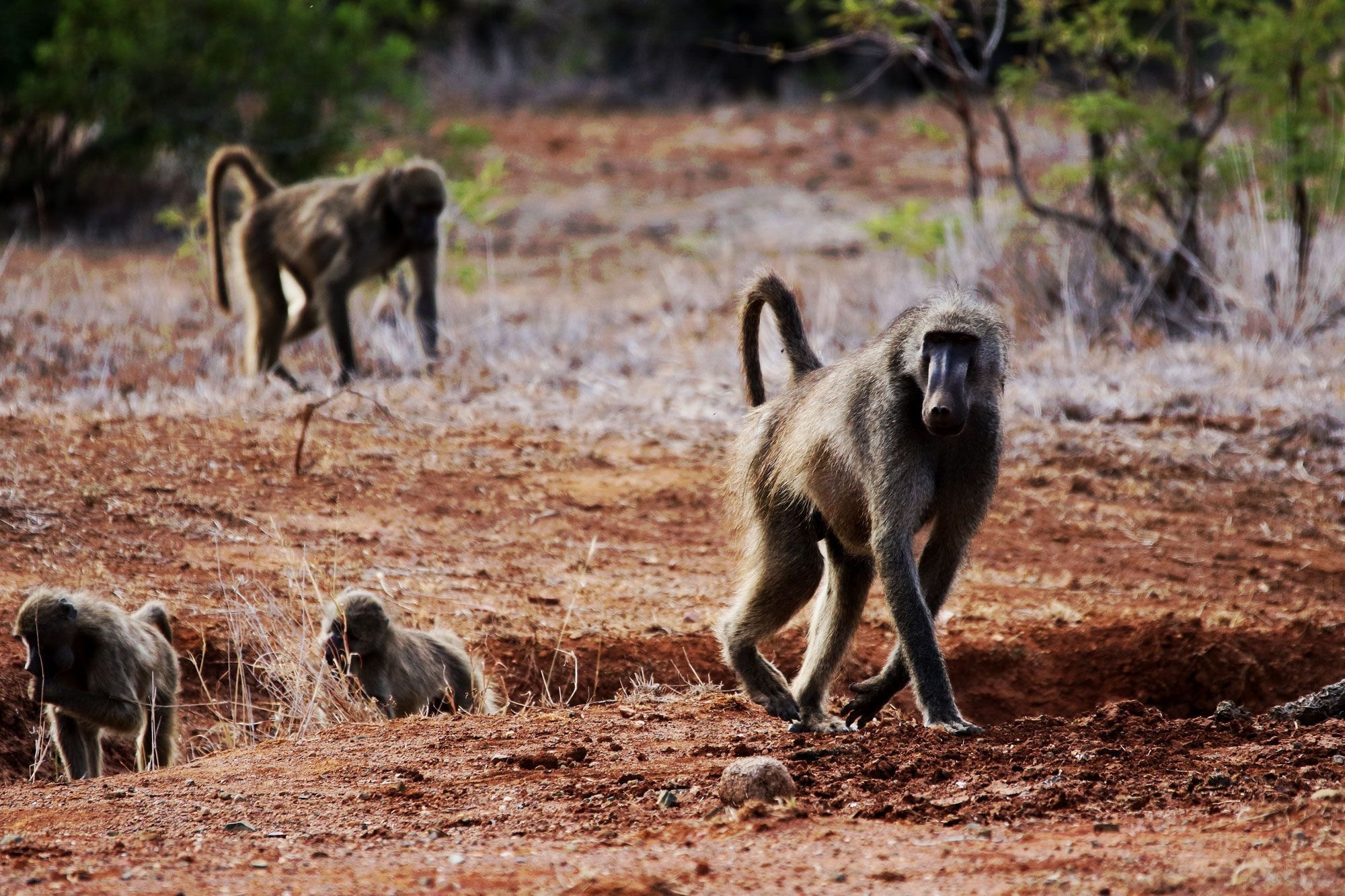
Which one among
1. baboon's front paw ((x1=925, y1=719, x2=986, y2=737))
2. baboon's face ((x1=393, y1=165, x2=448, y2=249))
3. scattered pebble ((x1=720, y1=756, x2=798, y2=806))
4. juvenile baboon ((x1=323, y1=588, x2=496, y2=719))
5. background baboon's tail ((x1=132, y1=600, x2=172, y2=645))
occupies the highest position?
baboon's face ((x1=393, y1=165, x2=448, y2=249))

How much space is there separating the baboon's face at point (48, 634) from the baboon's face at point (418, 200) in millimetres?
4722

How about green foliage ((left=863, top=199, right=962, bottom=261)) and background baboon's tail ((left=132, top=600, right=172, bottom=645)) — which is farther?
green foliage ((left=863, top=199, right=962, bottom=261))

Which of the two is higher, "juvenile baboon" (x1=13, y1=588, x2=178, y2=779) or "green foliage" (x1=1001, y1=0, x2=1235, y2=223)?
"green foliage" (x1=1001, y1=0, x2=1235, y2=223)

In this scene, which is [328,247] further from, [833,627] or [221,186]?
[833,627]

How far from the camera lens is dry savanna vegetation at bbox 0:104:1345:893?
10.1ft

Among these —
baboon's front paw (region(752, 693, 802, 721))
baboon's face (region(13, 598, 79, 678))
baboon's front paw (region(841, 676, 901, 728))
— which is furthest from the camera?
baboon's face (region(13, 598, 79, 678))

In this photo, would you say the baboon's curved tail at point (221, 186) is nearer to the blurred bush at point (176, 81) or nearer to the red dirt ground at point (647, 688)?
the red dirt ground at point (647, 688)

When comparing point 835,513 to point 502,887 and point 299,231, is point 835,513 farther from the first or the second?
point 299,231

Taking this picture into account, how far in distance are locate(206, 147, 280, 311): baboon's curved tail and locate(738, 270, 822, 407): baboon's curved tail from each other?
5425 millimetres

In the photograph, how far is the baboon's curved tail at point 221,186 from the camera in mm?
9430

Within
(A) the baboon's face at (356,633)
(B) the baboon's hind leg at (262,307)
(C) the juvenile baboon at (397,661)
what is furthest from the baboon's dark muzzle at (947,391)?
(B) the baboon's hind leg at (262,307)

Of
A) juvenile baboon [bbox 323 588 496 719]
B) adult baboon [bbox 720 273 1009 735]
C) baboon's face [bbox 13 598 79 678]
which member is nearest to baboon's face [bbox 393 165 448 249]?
juvenile baboon [bbox 323 588 496 719]

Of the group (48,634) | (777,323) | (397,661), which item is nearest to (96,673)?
(48,634)

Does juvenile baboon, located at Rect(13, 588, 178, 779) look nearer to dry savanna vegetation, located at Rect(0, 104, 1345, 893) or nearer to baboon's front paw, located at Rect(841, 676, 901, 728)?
dry savanna vegetation, located at Rect(0, 104, 1345, 893)
